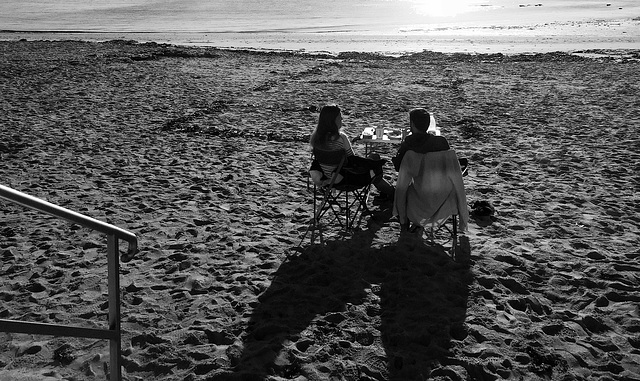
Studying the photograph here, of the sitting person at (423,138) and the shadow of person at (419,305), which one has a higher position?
the sitting person at (423,138)

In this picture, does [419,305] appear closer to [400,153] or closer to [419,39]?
[400,153]

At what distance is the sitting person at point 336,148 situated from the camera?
5625 millimetres

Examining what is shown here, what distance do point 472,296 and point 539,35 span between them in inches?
1414

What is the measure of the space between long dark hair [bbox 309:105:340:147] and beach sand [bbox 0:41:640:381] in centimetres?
97

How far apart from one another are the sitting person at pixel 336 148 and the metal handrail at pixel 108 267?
3219 millimetres

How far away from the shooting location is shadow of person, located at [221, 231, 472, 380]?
3818 mm

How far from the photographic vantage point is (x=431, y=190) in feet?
17.4

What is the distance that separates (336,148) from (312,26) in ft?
135

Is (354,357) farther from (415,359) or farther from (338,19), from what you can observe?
(338,19)

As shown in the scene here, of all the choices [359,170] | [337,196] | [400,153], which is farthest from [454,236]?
[337,196]

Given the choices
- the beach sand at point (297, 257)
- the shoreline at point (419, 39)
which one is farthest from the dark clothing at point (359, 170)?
the shoreline at point (419, 39)

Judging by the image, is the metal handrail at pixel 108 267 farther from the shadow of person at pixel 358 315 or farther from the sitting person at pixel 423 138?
the sitting person at pixel 423 138

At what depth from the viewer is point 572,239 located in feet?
18.7

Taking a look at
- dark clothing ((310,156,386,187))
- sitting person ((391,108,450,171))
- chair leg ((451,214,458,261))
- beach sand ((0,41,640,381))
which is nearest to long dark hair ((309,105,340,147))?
dark clothing ((310,156,386,187))
